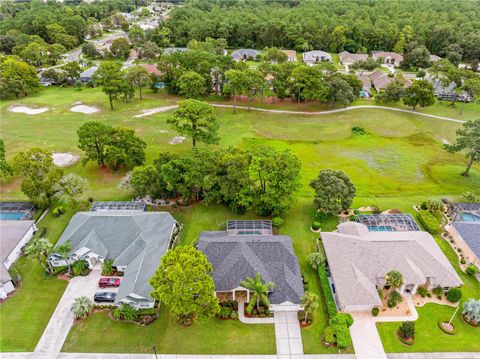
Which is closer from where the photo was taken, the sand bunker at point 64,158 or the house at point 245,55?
the sand bunker at point 64,158

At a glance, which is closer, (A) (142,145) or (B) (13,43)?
(A) (142,145)

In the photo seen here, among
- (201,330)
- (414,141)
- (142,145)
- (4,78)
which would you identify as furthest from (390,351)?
(4,78)

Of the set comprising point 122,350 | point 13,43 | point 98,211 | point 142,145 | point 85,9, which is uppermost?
point 85,9

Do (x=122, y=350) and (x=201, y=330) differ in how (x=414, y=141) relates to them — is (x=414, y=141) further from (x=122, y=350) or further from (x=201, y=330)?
(x=122, y=350)

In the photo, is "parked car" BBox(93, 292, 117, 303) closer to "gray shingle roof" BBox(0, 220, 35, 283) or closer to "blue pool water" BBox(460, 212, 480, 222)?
"gray shingle roof" BBox(0, 220, 35, 283)

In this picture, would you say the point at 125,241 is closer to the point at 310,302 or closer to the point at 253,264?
the point at 253,264

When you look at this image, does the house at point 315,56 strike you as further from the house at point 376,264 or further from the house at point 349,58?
the house at point 376,264

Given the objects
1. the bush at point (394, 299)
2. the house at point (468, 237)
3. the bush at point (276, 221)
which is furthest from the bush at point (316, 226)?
the house at point (468, 237)
